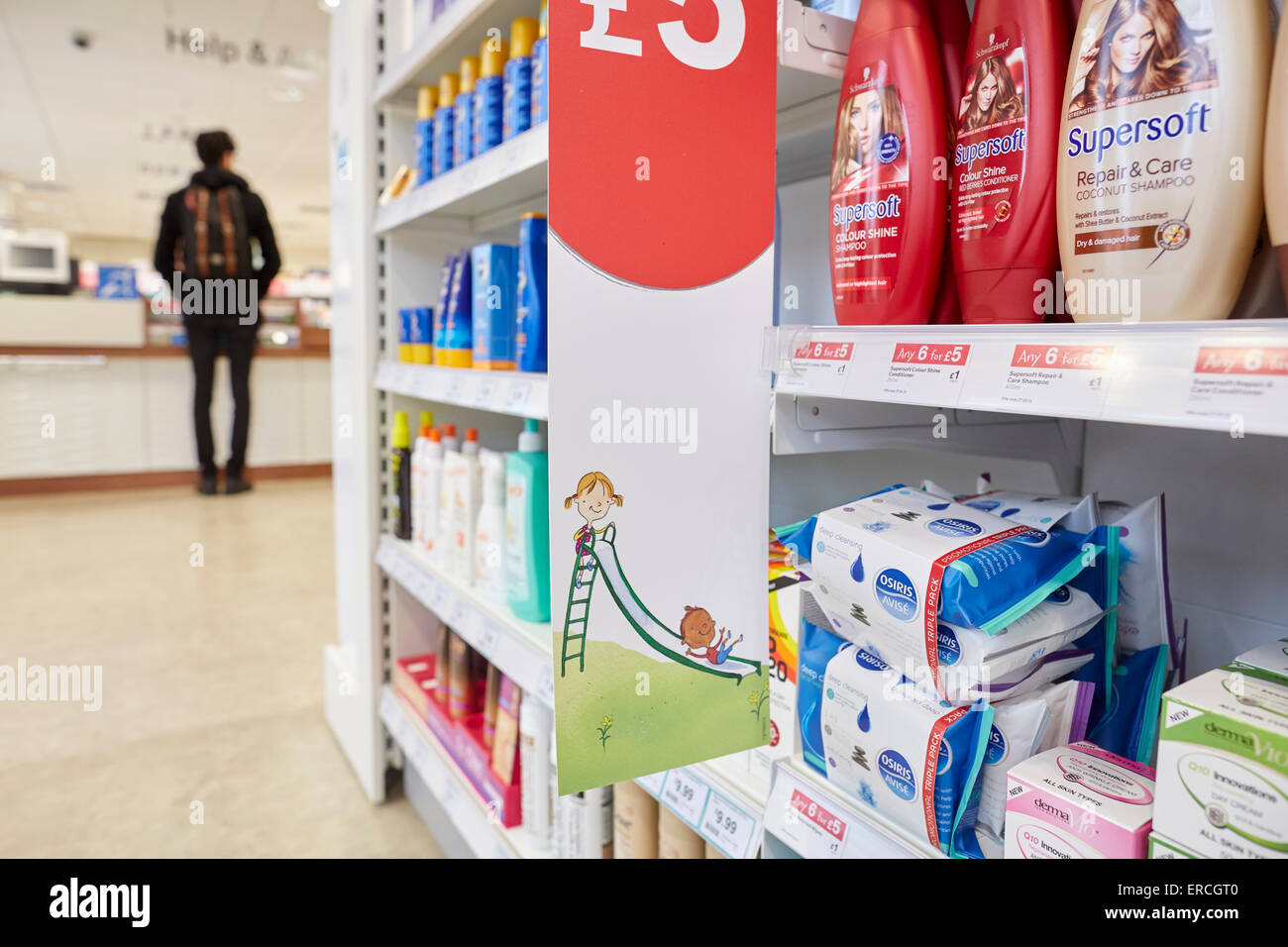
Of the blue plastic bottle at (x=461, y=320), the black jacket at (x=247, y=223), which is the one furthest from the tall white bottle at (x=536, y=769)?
the black jacket at (x=247, y=223)

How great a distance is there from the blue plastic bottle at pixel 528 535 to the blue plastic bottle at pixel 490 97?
1.82 feet

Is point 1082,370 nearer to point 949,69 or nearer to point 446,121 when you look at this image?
point 949,69

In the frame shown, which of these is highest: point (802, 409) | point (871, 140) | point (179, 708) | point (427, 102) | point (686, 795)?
point (427, 102)

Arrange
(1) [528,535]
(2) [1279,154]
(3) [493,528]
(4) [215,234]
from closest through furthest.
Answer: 1. (2) [1279,154]
2. (1) [528,535]
3. (3) [493,528]
4. (4) [215,234]

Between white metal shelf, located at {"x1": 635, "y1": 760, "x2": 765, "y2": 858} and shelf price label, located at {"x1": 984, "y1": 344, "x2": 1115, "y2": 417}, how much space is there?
1.82ft

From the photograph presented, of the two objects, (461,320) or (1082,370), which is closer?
(1082,370)

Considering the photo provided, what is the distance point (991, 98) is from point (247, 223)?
503 centimetres

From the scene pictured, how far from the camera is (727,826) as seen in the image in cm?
96

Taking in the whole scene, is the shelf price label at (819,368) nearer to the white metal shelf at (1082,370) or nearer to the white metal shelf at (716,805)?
the white metal shelf at (1082,370)

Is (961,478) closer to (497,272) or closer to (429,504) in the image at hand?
(497,272)

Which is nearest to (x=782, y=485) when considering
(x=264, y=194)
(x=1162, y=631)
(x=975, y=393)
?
(x=1162, y=631)

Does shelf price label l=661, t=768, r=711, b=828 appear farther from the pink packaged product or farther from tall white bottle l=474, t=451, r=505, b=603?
tall white bottle l=474, t=451, r=505, b=603

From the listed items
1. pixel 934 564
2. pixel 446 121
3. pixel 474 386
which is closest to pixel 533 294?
pixel 474 386
